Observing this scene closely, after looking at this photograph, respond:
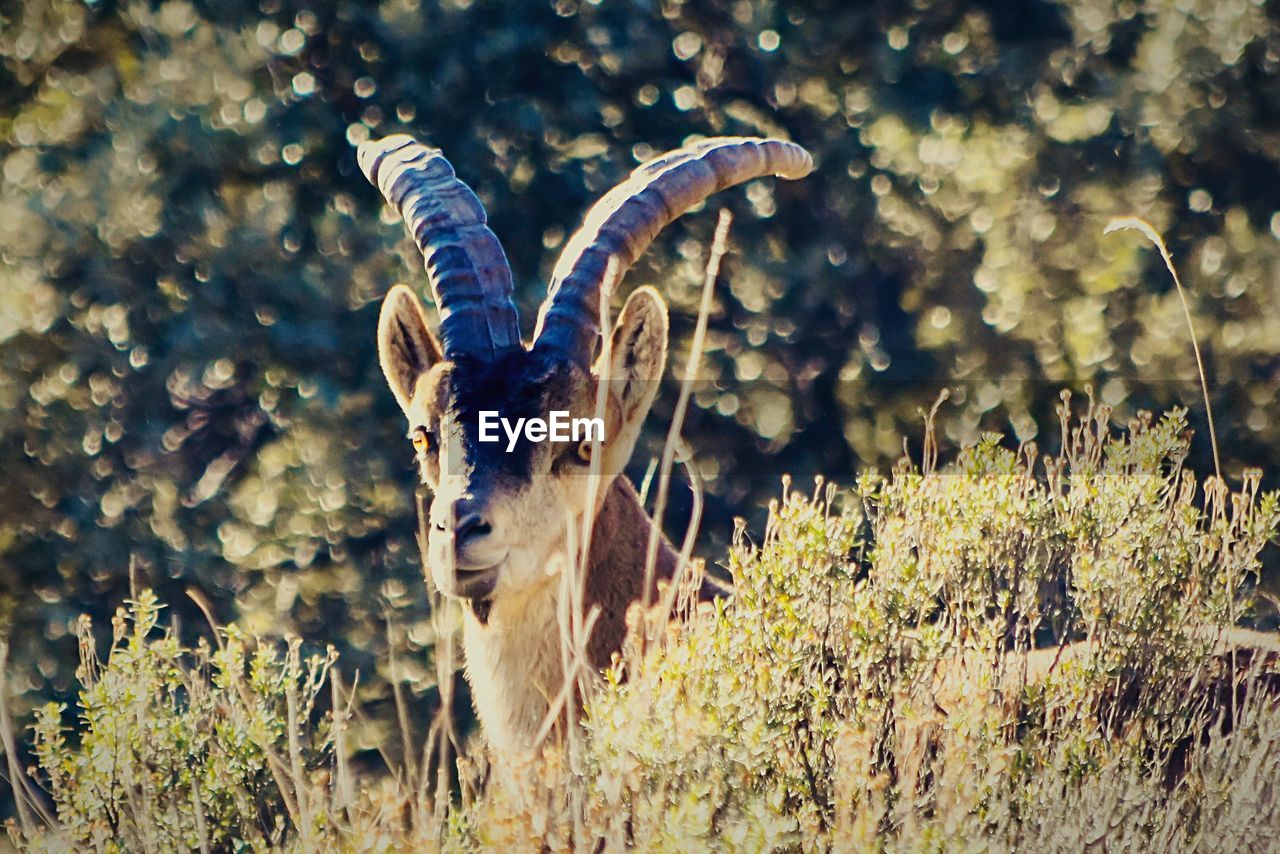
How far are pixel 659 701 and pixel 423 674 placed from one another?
3.47m

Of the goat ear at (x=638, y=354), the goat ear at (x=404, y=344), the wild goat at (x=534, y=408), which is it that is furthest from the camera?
the goat ear at (x=404, y=344)

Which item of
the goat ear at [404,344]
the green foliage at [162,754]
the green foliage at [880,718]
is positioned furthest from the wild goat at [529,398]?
the green foliage at [162,754]

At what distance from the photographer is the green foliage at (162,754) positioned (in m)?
3.52

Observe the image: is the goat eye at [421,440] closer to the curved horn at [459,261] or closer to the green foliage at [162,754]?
the curved horn at [459,261]

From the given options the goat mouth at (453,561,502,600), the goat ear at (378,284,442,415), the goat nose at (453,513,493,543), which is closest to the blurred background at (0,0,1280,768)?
the goat ear at (378,284,442,415)

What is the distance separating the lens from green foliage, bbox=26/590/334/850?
3521 mm

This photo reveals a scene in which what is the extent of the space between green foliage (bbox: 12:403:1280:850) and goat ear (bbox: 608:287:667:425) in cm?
59

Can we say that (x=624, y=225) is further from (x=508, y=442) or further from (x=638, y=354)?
(x=508, y=442)

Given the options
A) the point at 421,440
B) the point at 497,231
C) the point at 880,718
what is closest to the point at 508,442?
the point at 421,440

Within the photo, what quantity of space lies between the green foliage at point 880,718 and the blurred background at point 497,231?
265 centimetres

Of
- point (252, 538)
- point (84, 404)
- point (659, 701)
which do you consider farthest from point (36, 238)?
point (659, 701)

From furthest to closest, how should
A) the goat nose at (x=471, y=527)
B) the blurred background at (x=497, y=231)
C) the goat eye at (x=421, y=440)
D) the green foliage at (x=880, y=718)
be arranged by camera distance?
the blurred background at (x=497, y=231)
the goat eye at (x=421, y=440)
the goat nose at (x=471, y=527)
the green foliage at (x=880, y=718)

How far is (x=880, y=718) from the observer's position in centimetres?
342

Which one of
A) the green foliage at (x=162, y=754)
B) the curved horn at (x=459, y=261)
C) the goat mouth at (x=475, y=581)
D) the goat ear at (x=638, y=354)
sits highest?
the curved horn at (x=459, y=261)
